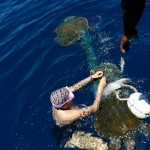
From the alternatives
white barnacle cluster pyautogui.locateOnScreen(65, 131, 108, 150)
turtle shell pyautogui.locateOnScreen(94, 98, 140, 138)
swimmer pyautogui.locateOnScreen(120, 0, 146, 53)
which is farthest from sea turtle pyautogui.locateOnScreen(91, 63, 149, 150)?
swimmer pyautogui.locateOnScreen(120, 0, 146, 53)

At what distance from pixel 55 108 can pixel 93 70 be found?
8.30 ft

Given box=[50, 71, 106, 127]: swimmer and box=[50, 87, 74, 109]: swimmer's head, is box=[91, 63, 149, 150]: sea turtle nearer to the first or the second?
box=[50, 71, 106, 127]: swimmer

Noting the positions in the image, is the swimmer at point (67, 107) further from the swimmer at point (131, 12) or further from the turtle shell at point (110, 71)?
the swimmer at point (131, 12)

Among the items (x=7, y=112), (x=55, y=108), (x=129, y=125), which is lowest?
(x=7, y=112)

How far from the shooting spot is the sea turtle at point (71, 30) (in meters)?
11.7

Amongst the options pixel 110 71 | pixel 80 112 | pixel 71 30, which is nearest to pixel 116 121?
pixel 80 112

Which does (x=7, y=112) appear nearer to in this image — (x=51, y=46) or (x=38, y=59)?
(x=38, y=59)

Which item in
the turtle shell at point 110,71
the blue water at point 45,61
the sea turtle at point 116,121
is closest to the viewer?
the sea turtle at point 116,121

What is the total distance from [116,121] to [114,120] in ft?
0.21

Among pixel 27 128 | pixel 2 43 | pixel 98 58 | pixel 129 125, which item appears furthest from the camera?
pixel 2 43

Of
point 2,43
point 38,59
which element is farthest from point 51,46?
point 2,43

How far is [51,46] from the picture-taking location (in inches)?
461

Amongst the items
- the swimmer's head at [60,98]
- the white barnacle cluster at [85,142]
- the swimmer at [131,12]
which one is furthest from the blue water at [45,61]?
the swimmer at [131,12]

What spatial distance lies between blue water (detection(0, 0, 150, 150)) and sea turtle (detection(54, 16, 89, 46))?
253mm
